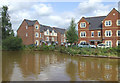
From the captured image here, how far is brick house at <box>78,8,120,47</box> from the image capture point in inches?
1384

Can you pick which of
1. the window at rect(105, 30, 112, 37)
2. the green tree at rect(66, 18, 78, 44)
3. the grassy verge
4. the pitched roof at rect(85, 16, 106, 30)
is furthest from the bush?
the window at rect(105, 30, 112, 37)

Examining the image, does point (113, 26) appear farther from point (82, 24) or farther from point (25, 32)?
point (25, 32)

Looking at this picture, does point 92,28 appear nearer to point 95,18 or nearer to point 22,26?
point 95,18

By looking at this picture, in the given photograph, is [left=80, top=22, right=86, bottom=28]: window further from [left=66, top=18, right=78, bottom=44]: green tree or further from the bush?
the bush

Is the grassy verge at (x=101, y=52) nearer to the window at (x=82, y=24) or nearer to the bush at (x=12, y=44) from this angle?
the window at (x=82, y=24)

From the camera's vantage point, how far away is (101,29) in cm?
3775

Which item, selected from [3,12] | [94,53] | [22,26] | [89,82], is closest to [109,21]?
[94,53]

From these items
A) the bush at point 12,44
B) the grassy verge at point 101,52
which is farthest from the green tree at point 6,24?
the grassy verge at point 101,52

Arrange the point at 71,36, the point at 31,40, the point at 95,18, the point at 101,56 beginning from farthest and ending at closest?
the point at 31,40, the point at 95,18, the point at 71,36, the point at 101,56

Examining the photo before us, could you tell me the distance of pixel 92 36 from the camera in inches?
1538

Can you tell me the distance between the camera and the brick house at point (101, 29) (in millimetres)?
35156

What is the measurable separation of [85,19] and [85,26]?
273 cm

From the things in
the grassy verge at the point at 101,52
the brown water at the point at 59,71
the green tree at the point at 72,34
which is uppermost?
the green tree at the point at 72,34

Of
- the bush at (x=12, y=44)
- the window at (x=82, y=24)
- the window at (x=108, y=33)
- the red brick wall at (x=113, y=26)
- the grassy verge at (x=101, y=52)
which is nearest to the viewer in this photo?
the grassy verge at (x=101, y=52)
